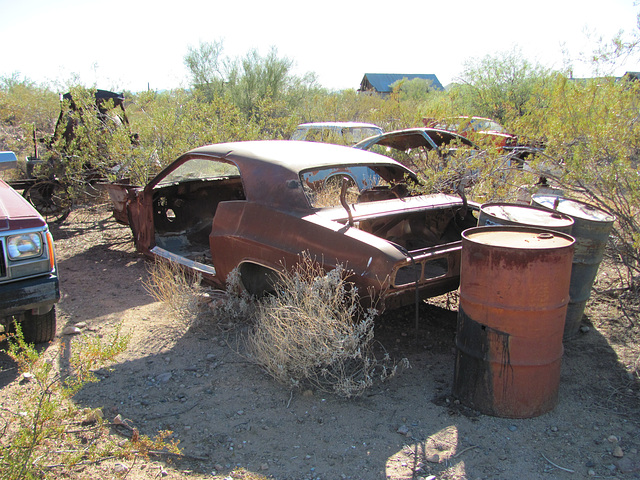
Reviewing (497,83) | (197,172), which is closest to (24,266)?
(197,172)

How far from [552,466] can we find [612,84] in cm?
382

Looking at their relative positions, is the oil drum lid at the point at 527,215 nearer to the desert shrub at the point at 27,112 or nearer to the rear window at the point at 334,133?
the rear window at the point at 334,133

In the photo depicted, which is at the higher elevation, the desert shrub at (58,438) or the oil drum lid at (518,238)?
the oil drum lid at (518,238)

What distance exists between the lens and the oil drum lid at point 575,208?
394 centimetres

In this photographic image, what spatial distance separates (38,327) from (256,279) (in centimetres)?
175

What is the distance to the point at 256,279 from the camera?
4.32 m

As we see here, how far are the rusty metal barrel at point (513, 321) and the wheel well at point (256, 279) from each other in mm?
1790

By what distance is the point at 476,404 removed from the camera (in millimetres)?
3109

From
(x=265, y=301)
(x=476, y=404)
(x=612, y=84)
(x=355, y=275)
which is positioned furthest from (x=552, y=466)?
(x=612, y=84)

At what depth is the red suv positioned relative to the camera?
3.39 m

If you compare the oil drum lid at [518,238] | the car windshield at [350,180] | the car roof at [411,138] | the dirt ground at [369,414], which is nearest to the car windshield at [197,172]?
the car windshield at [350,180]

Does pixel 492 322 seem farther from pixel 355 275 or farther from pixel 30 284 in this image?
pixel 30 284

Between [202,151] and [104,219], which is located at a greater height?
[202,151]

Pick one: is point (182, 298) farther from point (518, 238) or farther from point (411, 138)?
point (411, 138)
